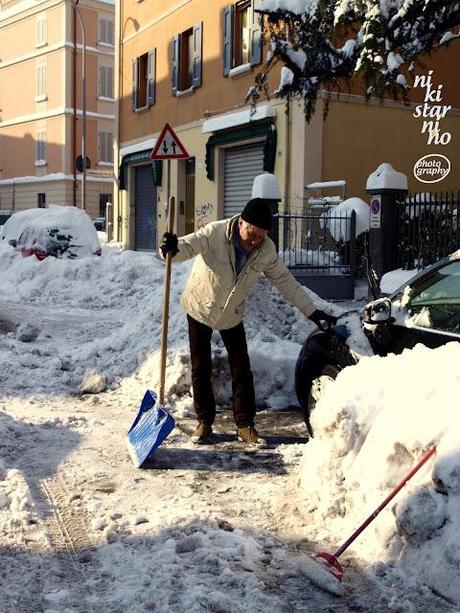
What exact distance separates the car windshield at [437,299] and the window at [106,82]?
4278cm

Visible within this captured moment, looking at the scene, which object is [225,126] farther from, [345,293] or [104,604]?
[104,604]

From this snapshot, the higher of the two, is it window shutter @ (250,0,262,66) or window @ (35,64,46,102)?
window @ (35,64,46,102)

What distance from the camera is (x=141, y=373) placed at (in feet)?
22.9

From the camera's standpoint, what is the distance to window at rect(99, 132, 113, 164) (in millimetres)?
44750

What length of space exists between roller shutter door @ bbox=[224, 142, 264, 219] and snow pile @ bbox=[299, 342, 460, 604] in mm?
14971

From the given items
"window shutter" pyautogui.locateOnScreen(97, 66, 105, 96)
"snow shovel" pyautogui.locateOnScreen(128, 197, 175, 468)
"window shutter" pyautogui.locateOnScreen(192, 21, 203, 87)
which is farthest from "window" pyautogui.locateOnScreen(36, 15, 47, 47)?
"snow shovel" pyautogui.locateOnScreen(128, 197, 175, 468)

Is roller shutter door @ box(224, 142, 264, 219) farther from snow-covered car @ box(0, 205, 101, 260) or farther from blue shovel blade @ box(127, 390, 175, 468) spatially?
blue shovel blade @ box(127, 390, 175, 468)

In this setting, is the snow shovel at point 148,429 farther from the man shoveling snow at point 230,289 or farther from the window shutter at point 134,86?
the window shutter at point 134,86

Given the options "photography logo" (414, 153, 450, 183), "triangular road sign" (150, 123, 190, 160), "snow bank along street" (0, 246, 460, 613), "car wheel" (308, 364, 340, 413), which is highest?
"photography logo" (414, 153, 450, 183)

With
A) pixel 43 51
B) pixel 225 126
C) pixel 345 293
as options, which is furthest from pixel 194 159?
pixel 43 51

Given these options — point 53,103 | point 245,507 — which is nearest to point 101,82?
point 53,103

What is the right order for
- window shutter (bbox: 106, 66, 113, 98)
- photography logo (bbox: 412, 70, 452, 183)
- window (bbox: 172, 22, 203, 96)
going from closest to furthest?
1. photography logo (bbox: 412, 70, 452, 183)
2. window (bbox: 172, 22, 203, 96)
3. window shutter (bbox: 106, 66, 113, 98)

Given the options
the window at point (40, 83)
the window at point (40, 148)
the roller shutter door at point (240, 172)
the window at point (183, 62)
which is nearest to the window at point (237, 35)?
the roller shutter door at point (240, 172)

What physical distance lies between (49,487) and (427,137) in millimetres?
16395
